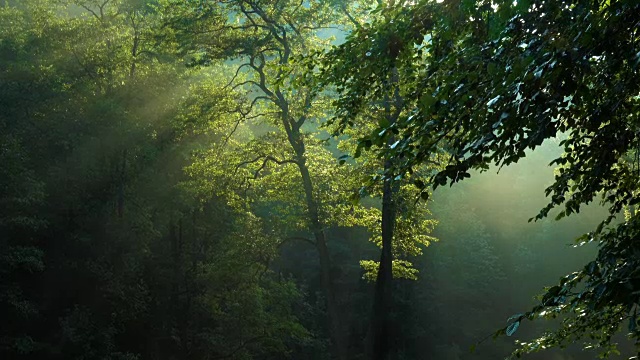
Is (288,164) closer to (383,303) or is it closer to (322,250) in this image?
(322,250)

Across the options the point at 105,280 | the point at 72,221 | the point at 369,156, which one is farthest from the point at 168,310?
the point at 369,156

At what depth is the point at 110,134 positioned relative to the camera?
2209 cm

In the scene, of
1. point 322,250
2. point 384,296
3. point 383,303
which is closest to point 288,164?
point 322,250

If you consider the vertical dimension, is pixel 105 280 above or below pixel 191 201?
below

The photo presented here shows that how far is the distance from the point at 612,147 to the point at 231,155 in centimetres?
1157

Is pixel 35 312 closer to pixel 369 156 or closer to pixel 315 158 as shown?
pixel 315 158

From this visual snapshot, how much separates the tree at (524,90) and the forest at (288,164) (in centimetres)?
2

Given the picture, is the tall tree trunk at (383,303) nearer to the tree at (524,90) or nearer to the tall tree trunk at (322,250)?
the tall tree trunk at (322,250)

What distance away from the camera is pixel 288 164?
16438 mm

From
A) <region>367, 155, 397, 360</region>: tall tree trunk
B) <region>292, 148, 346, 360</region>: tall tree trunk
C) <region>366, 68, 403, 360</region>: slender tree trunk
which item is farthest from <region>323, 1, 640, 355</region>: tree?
<region>292, 148, 346, 360</region>: tall tree trunk

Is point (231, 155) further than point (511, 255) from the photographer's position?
No

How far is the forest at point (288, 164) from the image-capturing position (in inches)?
171

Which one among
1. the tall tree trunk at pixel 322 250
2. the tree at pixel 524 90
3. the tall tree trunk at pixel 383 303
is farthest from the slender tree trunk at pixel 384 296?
the tree at pixel 524 90

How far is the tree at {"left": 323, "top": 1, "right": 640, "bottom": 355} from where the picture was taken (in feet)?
12.8
